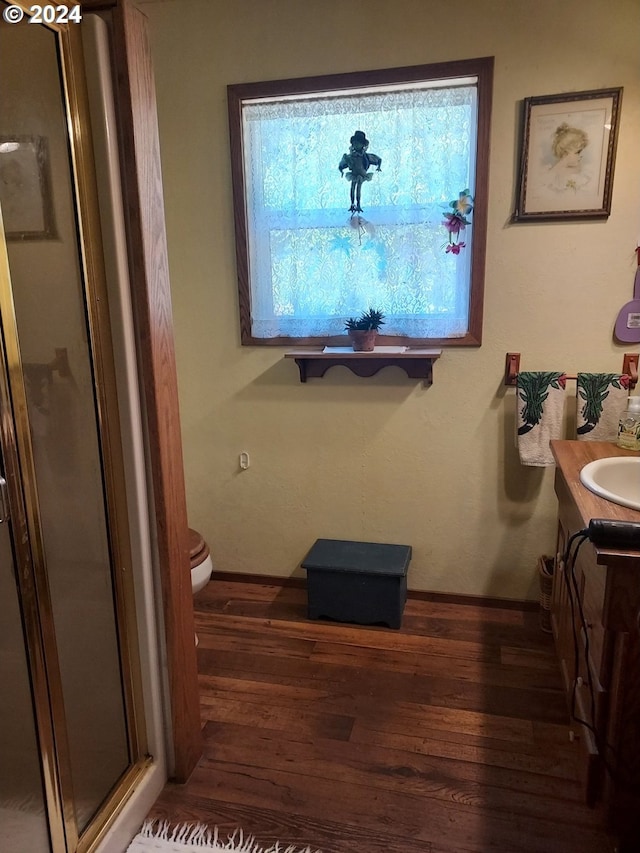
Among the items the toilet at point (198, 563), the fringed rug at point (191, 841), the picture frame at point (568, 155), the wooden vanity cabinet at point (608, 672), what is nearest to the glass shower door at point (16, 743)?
the fringed rug at point (191, 841)

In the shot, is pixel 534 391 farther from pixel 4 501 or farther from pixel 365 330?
pixel 4 501

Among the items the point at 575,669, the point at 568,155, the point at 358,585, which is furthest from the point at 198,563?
the point at 568,155

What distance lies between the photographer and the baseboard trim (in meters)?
2.67

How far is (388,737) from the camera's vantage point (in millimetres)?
1955

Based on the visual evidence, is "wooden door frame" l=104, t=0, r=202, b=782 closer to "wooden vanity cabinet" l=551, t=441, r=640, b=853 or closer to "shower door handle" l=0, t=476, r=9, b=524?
"shower door handle" l=0, t=476, r=9, b=524

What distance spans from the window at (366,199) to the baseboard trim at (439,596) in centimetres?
→ 112

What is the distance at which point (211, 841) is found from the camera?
161 centimetres

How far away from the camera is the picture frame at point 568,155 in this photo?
221 cm

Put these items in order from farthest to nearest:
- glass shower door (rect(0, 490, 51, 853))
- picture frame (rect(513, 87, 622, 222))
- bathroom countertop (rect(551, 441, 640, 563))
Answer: picture frame (rect(513, 87, 622, 222)) → bathroom countertop (rect(551, 441, 640, 563)) → glass shower door (rect(0, 490, 51, 853))

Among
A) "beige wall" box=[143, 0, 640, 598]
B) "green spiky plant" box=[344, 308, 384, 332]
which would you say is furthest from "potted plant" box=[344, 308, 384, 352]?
"beige wall" box=[143, 0, 640, 598]

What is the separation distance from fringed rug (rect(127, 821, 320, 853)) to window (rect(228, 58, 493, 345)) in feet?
5.85

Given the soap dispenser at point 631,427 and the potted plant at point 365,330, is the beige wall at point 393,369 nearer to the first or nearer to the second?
the potted plant at point 365,330

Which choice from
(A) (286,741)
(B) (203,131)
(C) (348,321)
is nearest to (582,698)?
(A) (286,741)

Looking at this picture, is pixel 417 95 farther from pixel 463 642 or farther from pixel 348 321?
pixel 463 642
